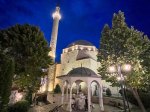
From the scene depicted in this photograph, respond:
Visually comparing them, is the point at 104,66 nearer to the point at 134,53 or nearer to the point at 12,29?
the point at 134,53

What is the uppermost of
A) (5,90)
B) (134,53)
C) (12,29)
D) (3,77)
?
(12,29)

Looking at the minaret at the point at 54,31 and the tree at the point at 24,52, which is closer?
the tree at the point at 24,52

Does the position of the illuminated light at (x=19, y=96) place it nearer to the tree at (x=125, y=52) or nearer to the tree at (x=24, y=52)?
the tree at (x=24, y=52)

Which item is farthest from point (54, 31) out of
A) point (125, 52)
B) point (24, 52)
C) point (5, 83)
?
point (5, 83)

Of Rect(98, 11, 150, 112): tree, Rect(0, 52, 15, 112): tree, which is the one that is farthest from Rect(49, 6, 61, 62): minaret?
Rect(0, 52, 15, 112): tree

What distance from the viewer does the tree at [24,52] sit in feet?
60.4

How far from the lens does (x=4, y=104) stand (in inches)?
499

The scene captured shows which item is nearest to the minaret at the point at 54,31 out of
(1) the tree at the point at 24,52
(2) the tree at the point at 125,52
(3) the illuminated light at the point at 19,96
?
(3) the illuminated light at the point at 19,96

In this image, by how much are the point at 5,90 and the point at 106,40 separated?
45.3ft

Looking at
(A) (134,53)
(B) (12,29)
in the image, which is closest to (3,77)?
(B) (12,29)

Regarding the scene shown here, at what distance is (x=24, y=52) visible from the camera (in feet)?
61.5

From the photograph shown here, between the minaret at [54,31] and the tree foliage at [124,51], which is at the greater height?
the minaret at [54,31]

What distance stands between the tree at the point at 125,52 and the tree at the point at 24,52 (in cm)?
901

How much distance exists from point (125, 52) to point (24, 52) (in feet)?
43.6
